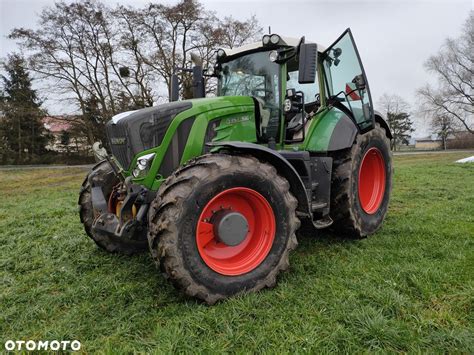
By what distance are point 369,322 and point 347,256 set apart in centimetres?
137

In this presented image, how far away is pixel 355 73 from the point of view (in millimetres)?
4133

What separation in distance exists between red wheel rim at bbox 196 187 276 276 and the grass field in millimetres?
301

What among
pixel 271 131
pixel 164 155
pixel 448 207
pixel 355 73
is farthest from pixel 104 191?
pixel 448 207

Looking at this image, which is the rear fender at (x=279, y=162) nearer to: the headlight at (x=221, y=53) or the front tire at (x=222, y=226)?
the front tire at (x=222, y=226)

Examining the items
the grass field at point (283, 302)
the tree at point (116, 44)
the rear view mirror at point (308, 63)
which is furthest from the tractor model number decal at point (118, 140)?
the tree at point (116, 44)

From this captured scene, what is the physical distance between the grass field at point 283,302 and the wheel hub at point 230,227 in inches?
18.4

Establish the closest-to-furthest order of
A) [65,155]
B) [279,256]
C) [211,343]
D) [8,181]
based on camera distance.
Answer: [211,343], [279,256], [8,181], [65,155]

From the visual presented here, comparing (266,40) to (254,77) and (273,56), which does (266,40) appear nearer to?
(273,56)

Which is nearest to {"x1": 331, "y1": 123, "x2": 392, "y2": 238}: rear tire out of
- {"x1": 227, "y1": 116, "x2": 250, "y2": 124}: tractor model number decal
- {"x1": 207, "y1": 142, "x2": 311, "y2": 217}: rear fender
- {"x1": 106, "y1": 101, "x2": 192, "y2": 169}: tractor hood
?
{"x1": 207, "y1": 142, "x2": 311, "y2": 217}: rear fender

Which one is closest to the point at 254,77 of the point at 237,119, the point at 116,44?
the point at 237,119

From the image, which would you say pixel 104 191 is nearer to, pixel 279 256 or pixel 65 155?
pixel 279 256

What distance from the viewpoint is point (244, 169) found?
282cm

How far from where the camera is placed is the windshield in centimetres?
375

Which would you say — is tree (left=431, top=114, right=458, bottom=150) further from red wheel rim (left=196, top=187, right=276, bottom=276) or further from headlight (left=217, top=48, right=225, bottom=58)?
red wheel rim (left=196, top=187, right=276, bottom=276)
